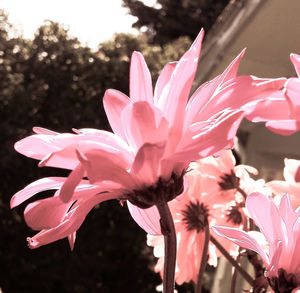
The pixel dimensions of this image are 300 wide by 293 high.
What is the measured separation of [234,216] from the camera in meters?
0.65

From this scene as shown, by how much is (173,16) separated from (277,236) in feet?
39.3

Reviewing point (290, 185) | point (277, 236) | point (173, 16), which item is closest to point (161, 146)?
point (277, 236)

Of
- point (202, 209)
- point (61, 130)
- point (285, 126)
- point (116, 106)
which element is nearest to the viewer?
point (285, 126)

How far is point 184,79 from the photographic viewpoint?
1.11ft

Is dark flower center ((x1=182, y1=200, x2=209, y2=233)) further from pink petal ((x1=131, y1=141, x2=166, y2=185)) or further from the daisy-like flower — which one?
pink petal ((x1=131, y1=141, x2=166, y2=185))

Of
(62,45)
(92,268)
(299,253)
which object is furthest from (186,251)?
(62,45)

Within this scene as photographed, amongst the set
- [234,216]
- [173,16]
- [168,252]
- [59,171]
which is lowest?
[59,171]

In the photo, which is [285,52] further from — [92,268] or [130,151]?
[92,268]

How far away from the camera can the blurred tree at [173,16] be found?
1179 cm

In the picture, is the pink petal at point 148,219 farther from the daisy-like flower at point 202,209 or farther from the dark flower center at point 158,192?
the daisy-like flower at point 202,209

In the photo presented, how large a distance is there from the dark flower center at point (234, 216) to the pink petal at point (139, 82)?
12.2 inches

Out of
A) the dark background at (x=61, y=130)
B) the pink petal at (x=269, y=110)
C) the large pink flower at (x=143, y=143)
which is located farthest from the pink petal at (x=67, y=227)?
the dark background at (x=61, y=130)

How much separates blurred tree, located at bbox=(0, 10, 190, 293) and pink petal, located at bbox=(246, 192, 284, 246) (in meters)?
4.78

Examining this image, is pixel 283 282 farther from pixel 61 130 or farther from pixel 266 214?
pixel 61 130
